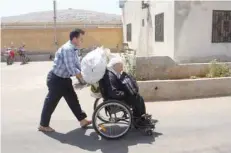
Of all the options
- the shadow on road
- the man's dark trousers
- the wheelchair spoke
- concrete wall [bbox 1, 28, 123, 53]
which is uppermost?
concrete wall [bbox 1, 28, 123, 53]

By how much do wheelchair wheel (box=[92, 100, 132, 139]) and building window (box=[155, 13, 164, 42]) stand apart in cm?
687

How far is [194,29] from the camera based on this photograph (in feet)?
33.8

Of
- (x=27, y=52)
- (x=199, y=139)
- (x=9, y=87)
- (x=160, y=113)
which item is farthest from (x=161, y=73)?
(x=27, y=52)

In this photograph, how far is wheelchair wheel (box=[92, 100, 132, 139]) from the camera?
5.00 m

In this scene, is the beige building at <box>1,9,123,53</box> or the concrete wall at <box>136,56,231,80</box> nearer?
the concrete wall at <box>136,56,231,80</box>

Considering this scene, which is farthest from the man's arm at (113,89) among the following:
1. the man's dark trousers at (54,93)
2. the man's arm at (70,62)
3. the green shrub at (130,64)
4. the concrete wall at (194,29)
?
the concrete wall at (194,29)

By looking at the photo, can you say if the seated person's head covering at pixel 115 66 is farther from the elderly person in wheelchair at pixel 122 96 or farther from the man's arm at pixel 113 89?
the man's arm at pixel 113 89

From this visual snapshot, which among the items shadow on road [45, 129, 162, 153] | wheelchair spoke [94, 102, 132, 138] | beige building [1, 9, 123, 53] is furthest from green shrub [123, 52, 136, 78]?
beige building [1, 9, 123, 53]

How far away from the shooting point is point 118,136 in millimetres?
5070

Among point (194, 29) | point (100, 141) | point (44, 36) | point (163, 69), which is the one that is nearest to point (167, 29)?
point (194, 29)

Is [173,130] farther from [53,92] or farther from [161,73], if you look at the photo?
[161,73]

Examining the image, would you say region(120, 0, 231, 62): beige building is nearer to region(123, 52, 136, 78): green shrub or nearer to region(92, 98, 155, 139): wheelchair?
region(123, 52, 136, 78): green shrub

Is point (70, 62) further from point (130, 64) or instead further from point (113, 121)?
point (130, 64)

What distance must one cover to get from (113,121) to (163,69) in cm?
369
